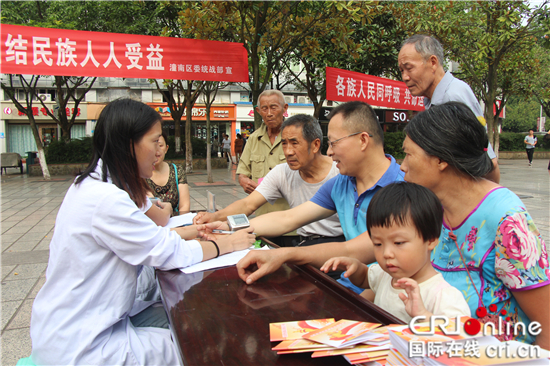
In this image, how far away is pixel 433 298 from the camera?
1290 mm

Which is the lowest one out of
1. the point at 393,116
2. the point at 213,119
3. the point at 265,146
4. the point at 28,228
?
the point at 28,228

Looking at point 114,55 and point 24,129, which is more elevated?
point 114,55

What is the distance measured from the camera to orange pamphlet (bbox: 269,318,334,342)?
1.04 m

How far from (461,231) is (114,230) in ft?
4.48

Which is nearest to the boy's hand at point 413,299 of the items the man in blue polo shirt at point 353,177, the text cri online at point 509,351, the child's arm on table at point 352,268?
the text cri online at point 509,351

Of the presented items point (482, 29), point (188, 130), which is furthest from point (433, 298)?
point (188, 130)

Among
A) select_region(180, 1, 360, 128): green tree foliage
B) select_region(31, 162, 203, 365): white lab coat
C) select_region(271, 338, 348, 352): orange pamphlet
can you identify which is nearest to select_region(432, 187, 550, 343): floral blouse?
select_region(271, 338, 348, 352): orange pamphlet

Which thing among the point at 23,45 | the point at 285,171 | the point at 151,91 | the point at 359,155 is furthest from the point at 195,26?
the point at 151,91

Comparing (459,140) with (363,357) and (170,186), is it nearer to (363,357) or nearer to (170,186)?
(363,357)

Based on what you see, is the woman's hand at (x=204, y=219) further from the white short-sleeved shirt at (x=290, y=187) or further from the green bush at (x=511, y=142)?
the green bush at (x=511, y=142)

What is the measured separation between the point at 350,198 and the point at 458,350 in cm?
146

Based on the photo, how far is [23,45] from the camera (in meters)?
5.17

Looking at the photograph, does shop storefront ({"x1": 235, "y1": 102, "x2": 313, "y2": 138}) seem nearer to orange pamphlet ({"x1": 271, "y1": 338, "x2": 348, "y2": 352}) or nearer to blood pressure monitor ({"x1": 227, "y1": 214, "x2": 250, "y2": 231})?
blood pressure monitor ({"x1": 227, "y1": 214, "x2": 250, "y2": 231})

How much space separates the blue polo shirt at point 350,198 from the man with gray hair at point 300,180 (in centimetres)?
31
